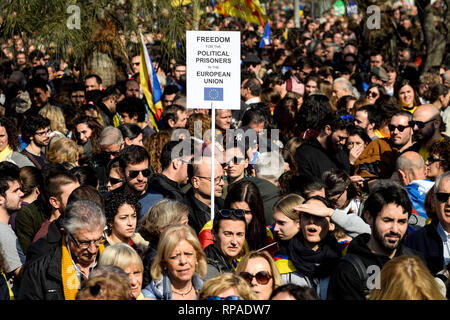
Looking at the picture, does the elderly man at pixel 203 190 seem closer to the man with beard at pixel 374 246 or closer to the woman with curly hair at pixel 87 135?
the man with beard at pixel 374 246

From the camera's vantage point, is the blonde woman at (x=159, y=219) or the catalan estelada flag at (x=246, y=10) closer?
the blonde woman at (x=159, y=219)

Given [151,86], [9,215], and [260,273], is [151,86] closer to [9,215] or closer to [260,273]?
[9,215]

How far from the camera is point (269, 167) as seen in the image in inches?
270

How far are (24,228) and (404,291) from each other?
10.7 ft

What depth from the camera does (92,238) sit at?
469 cm

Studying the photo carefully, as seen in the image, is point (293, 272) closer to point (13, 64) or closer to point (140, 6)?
point (140, 6)

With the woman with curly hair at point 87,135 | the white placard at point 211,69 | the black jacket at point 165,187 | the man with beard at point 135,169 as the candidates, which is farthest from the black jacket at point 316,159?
the woman with curly hair at point 87,135

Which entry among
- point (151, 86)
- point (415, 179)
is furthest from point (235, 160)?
point (151, 86)

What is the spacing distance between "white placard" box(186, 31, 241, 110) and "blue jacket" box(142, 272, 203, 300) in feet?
8.36

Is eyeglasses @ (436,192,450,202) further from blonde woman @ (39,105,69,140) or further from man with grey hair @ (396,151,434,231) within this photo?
blonde woman @ (39,105,69,140)

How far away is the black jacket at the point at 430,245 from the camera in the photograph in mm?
4957

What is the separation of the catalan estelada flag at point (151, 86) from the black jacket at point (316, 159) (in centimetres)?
326
